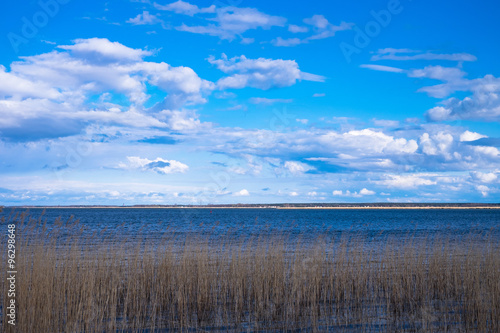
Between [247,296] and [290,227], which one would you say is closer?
[247,296]

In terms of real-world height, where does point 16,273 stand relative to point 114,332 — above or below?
above

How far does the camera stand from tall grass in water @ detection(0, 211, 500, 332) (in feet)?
26.5

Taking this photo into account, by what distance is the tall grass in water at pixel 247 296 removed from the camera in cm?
806

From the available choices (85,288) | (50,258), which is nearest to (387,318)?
(85,288)

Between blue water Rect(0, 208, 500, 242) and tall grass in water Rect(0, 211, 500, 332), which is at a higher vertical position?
tall grass in water Rect(0, 211, 500, 332)

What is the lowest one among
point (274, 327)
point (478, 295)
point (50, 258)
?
point (274, 327)

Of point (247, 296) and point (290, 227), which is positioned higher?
point (247, 296)

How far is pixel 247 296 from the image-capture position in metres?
10.1

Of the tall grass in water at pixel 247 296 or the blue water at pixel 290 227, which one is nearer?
the tall grass in water at pixel 247 296

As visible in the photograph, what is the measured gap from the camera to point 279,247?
450 inches

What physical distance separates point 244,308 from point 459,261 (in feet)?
20.8

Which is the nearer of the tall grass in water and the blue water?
the tall grass in water

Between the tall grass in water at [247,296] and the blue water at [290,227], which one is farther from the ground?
the tall grass in water at [247,296]

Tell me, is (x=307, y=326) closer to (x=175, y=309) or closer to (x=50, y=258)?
(x=175, y=309)
